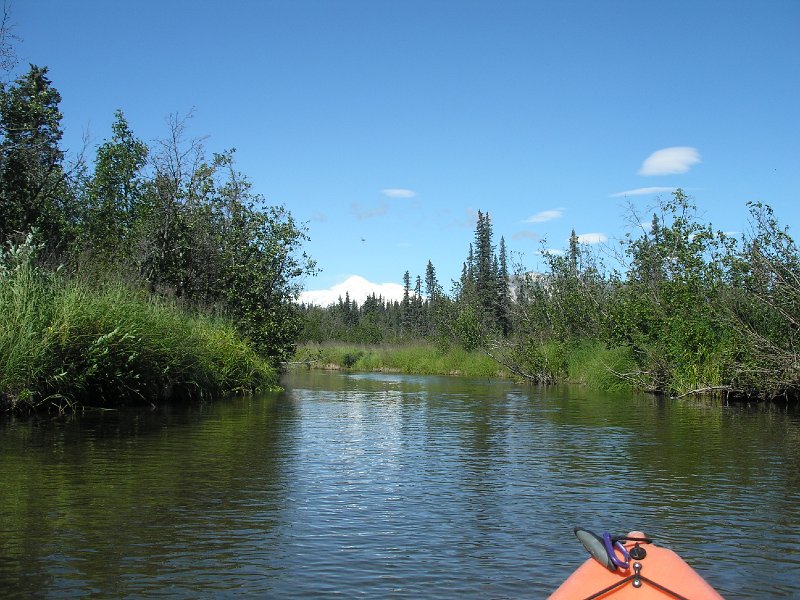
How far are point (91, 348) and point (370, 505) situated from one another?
9941mm

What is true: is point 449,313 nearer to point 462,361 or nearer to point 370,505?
point 462,361

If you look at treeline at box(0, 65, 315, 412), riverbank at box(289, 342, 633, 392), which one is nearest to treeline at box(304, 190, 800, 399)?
riverbank at box(289, 342, 633, 392)

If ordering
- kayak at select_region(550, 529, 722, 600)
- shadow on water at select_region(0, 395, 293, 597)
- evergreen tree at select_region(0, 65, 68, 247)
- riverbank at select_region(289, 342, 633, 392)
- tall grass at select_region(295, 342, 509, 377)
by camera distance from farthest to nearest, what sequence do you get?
1. tall grass at select_region(295, 342, 509, 377)
2. riverbank at select_region(289, 342, 633, 392)
3. evergreen tree at select_region(0, 65, 68, 247)
4. shadow on water at select_region(0, 395, 293, 597)
5. kayak at select_region(550, 529, 722, 600)

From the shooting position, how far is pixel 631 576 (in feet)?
14.4

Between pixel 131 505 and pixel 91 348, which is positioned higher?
pixel 91 348

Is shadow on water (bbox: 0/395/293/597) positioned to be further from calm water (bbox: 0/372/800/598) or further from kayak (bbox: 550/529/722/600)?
kayak (bbox: 550/529/722/600)

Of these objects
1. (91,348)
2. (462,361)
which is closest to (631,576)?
(91,348)

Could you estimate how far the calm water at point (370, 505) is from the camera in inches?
247

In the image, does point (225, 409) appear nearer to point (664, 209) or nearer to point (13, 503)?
point (13, 503)

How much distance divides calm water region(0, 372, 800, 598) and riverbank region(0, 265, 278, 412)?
1297mm

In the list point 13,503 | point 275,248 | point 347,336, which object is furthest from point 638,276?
point 347,336

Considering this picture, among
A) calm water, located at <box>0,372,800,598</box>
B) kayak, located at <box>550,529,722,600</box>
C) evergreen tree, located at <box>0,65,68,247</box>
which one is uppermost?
evergreen tree, located at <box>0,65,68,247</box>

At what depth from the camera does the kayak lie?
431 cm

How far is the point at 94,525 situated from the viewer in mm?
7605
